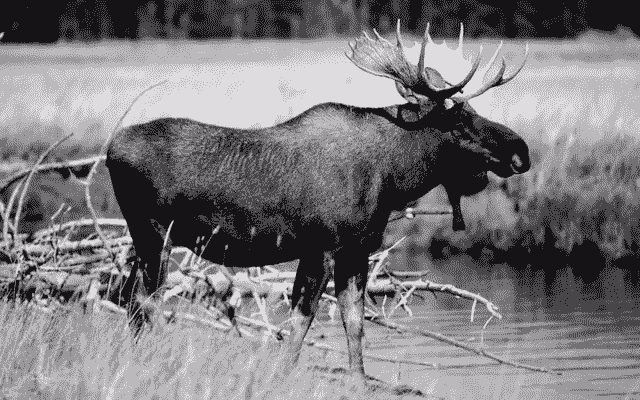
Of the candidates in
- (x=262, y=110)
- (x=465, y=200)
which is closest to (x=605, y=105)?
(x=262, y=110)

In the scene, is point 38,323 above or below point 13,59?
above

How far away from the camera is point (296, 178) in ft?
28.5

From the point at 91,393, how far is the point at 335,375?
1511 millimetres

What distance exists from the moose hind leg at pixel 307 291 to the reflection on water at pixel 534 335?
34.0 inches

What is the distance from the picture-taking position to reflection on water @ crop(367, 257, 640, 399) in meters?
9.75

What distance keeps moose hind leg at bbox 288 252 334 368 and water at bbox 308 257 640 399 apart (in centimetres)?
67

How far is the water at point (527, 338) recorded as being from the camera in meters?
9.74

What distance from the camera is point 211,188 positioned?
340 inches

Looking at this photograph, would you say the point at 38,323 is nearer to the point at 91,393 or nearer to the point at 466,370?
the point at 91,393

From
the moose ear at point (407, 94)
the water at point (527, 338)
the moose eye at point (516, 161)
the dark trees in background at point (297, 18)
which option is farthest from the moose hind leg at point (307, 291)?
the dark trees in background at point (297, 18)

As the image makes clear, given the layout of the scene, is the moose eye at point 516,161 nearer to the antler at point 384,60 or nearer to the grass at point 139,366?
the antler at point 384,60

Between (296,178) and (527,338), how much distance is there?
3509 millimetres

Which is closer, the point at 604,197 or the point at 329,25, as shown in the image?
the point at 604,197

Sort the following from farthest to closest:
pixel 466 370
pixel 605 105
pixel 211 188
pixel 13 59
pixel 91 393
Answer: pixel 13 59
pixel 605 105
pixel 466 370
pixel 211 188
pixel 91 393
